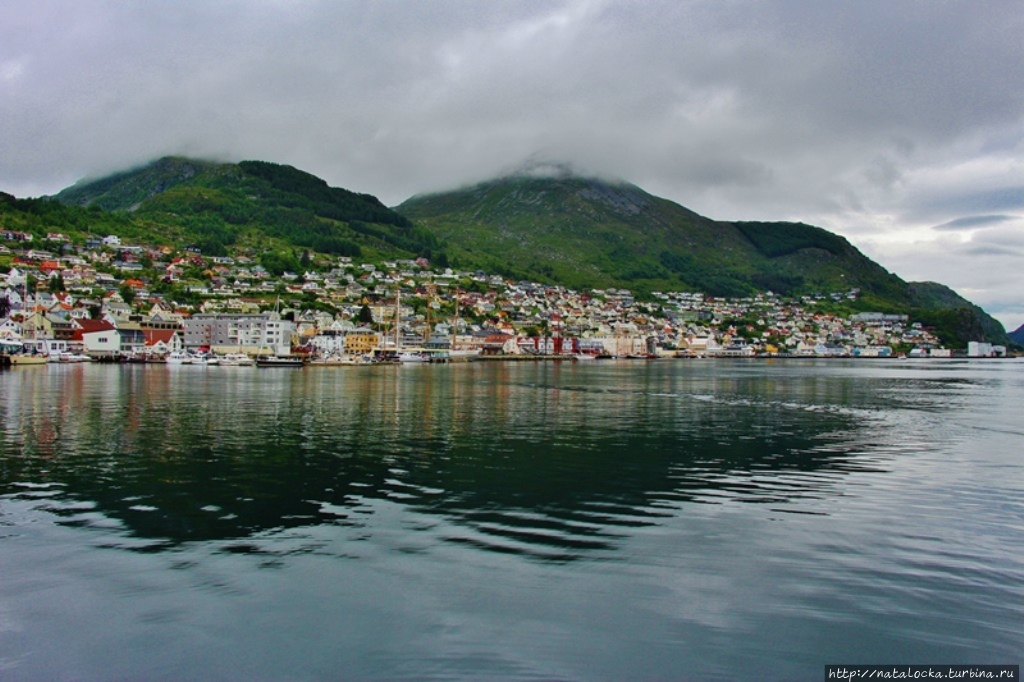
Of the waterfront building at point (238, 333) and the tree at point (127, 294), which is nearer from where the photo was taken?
the waterfront building at point (238, 333)

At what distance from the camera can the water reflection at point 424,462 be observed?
1225cm

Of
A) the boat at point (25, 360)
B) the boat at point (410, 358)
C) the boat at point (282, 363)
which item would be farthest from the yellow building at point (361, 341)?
the boat at point (25, 360)

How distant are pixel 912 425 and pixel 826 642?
79.3ft

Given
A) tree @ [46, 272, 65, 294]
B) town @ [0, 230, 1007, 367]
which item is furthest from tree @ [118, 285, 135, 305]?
tree @ [46, 272, 65, 294]

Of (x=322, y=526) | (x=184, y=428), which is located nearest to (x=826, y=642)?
(x=322, y=526)

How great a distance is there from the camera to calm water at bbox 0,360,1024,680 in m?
7.28

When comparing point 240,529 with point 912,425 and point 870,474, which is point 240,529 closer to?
point 870,474

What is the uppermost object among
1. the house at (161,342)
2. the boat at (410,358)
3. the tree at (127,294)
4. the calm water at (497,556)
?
the tree at (127,294)

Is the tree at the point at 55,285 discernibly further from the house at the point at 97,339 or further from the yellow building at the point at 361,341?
the yellow building at the point at 361,341

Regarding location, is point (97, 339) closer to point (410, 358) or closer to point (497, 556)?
point (410, 358)

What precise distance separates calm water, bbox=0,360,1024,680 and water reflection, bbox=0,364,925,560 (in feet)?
0.36

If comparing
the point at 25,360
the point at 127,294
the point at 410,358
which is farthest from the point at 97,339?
the point at 410,358

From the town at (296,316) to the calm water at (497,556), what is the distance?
72.1 m

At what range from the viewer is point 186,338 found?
104375mm
